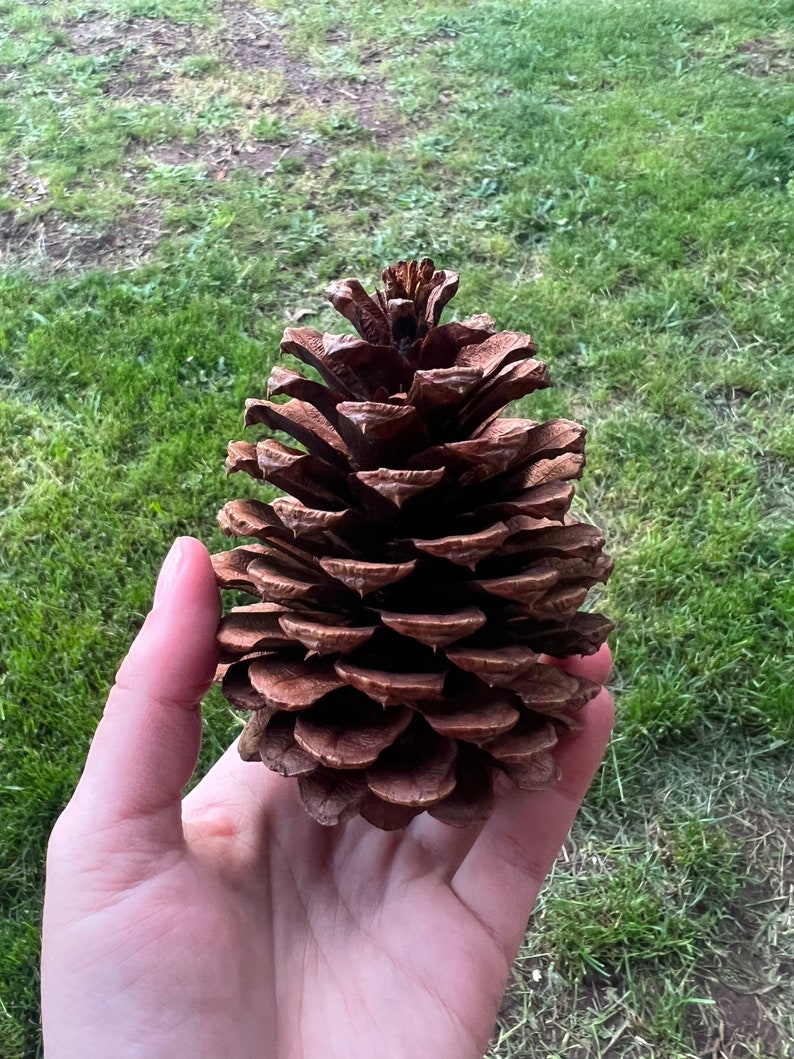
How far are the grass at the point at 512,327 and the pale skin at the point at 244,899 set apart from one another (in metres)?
0.51

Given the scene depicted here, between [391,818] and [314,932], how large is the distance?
0.36 meters

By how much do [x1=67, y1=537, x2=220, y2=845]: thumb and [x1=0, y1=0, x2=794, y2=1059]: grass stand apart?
2.67 ft

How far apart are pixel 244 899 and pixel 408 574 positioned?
0.59 meters

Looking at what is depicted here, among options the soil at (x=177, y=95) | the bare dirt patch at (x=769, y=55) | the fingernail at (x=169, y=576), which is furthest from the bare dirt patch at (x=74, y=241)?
the bare dirt patch at (x=769, y=55)

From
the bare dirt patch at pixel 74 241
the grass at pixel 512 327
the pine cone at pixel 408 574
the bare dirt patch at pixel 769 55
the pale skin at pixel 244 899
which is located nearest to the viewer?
the pine cone at pixel 408 574

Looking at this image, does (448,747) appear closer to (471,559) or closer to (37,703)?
(471,559)

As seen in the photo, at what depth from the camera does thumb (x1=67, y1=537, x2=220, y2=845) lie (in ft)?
3.50

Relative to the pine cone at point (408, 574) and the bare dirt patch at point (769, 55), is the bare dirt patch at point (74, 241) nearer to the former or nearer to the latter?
the pine cone at point (408, 574)

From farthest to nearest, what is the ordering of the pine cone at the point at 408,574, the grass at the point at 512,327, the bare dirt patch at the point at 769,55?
the bare dirt patch at the point at 769,55
the grass at the point at 512,327
the pine cone at the point at 408,574

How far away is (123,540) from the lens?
7.23 feet

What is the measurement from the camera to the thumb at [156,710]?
1.07 meters

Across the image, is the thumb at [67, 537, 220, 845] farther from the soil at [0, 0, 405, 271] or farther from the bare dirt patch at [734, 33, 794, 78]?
the bare dirt patch at [734, 33, 794, 78]

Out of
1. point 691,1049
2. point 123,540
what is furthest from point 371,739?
point 123,540

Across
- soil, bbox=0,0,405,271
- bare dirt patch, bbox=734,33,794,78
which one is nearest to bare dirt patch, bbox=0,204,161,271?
soil, bbox=0,0,405,271
